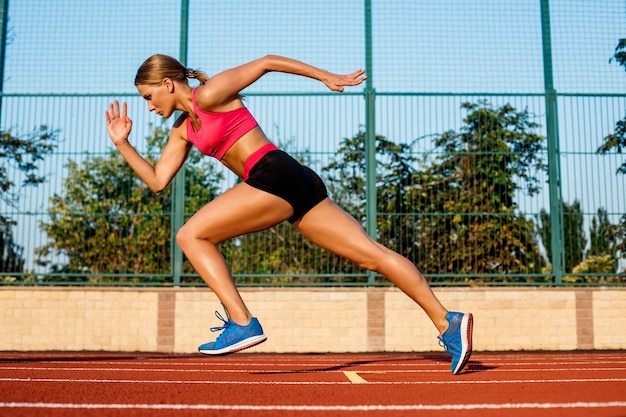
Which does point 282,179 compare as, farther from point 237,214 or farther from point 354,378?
point 354,378

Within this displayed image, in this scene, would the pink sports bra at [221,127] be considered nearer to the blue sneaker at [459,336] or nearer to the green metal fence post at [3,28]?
the blue sneaker at [459,336]

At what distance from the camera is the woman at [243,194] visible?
13.2 ft

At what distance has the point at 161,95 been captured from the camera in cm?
425

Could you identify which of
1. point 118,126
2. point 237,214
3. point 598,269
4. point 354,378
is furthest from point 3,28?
point 598,269

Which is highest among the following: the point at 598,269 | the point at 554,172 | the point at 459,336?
the point at 554,172

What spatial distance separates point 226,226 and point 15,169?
7298 millimetres

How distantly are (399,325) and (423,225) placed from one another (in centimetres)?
137

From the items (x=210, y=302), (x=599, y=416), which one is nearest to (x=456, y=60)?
(x=210, y=302)

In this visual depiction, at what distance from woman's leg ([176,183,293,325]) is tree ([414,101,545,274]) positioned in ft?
20.3

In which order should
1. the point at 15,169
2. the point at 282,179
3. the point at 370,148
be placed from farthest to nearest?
the point at 15,169, the point at 370,148, the point at 282,179

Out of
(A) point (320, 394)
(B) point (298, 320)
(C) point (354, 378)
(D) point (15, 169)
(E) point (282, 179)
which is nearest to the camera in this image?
(A) point (320, 394)

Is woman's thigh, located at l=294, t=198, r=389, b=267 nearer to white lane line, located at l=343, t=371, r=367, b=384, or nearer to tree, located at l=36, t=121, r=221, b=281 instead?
white lane line, located at l=343, t=371, r=367, b=384

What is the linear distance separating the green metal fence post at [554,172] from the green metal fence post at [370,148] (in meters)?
2.39

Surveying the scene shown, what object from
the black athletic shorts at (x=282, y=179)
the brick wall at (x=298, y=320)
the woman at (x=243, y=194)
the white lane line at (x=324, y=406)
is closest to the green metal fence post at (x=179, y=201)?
the brick wall at (x=298, y=320)
